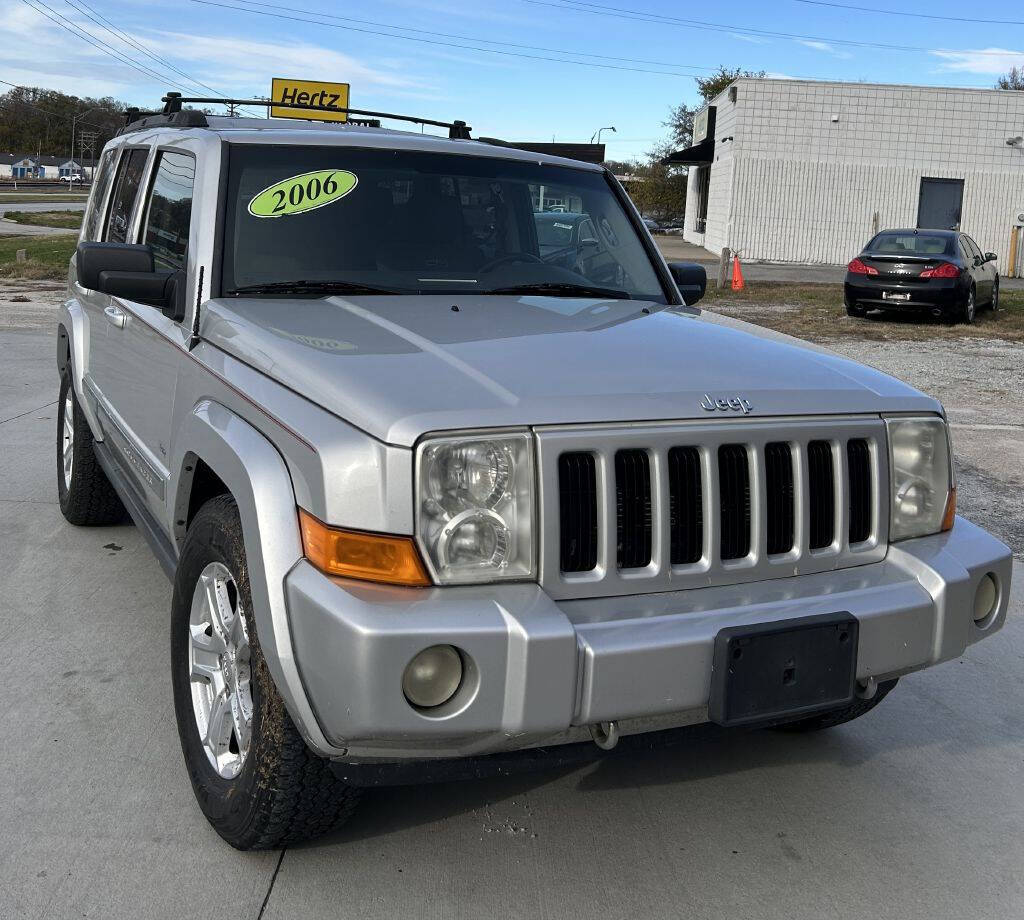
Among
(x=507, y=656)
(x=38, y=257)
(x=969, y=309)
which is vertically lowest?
(x=969, y=309)

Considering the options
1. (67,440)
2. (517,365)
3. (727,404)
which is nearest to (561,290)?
(517,365)

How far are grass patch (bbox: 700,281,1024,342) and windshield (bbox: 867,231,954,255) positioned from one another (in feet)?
3.09

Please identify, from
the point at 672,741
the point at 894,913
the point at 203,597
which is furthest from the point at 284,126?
the point at 894,913

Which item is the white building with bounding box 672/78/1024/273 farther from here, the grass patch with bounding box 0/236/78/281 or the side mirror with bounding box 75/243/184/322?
the side mirror with bounding box 75/243/184/322

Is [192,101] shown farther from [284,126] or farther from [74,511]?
[74,511]

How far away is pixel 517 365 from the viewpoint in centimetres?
281

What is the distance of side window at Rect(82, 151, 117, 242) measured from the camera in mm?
5527

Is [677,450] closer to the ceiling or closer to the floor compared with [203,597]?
closer to the ceiling

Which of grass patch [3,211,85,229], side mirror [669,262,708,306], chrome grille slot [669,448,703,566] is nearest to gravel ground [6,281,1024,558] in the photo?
side mirror [669,262,708,306]

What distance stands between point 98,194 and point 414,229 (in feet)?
8.19

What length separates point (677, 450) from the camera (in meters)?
2.68

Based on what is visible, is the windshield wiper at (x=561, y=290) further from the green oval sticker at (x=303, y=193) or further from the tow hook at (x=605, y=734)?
the tow hook at (x=605, y=734)

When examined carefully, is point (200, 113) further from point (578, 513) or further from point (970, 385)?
point (970, 385)

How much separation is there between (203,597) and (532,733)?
1123mm
